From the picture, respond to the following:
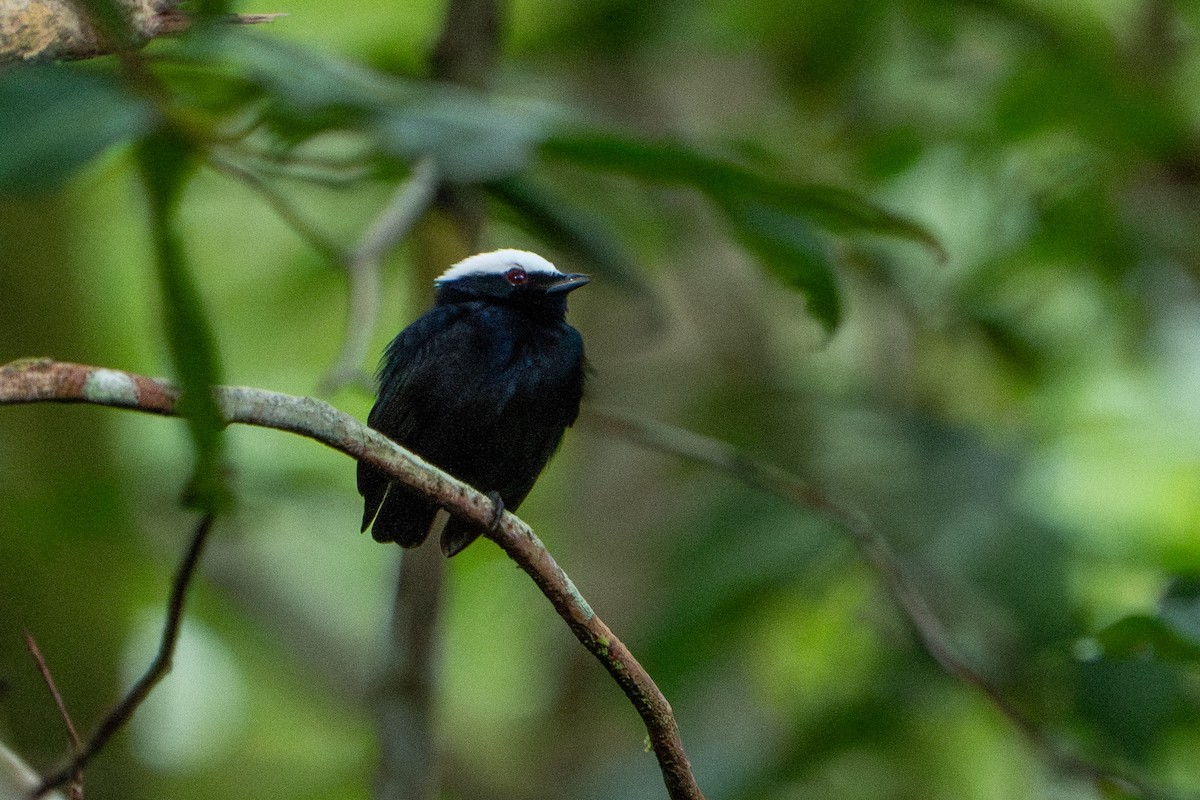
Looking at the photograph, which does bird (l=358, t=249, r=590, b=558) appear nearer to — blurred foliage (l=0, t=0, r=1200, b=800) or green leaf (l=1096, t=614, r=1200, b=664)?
blurred foliage (l=0, t=0, r=1200, b=800)

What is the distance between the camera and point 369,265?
123 inches

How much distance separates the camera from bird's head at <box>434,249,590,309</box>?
287cm

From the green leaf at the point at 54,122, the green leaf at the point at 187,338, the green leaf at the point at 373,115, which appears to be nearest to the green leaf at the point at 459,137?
the green leaf at the point at 373,115

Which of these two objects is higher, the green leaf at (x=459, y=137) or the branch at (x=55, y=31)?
the branch at (x=55, y=31)

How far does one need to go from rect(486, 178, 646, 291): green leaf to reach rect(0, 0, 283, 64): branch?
5.16 feet

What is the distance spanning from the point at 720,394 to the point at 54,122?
2.98 metres

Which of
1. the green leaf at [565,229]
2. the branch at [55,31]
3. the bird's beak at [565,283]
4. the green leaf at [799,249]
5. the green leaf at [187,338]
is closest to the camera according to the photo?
the green leaf at [187,338]

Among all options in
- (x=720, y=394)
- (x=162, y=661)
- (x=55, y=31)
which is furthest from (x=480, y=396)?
(x=720, y=394)

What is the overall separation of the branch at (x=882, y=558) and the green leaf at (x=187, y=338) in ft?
6.06

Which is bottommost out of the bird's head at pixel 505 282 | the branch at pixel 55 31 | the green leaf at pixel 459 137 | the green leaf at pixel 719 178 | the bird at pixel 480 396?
the bird at pixel 480 396

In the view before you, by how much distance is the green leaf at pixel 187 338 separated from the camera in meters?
1.25

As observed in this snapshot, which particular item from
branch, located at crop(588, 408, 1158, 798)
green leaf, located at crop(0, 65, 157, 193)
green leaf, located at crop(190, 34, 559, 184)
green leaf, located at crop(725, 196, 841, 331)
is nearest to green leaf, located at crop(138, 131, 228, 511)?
green leaf, located at crop(0, 65, 157, 193)

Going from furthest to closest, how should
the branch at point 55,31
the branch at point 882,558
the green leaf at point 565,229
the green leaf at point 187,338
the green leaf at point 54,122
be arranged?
the green leaf at point 565,229
the branch at point 882,558
the green leaf at point 54,122
the branch at point 55,31
the green leaf at point 187,338

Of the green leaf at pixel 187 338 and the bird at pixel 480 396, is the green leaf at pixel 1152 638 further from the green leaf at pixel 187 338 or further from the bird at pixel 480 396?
the green leaf at pixel 187 338
